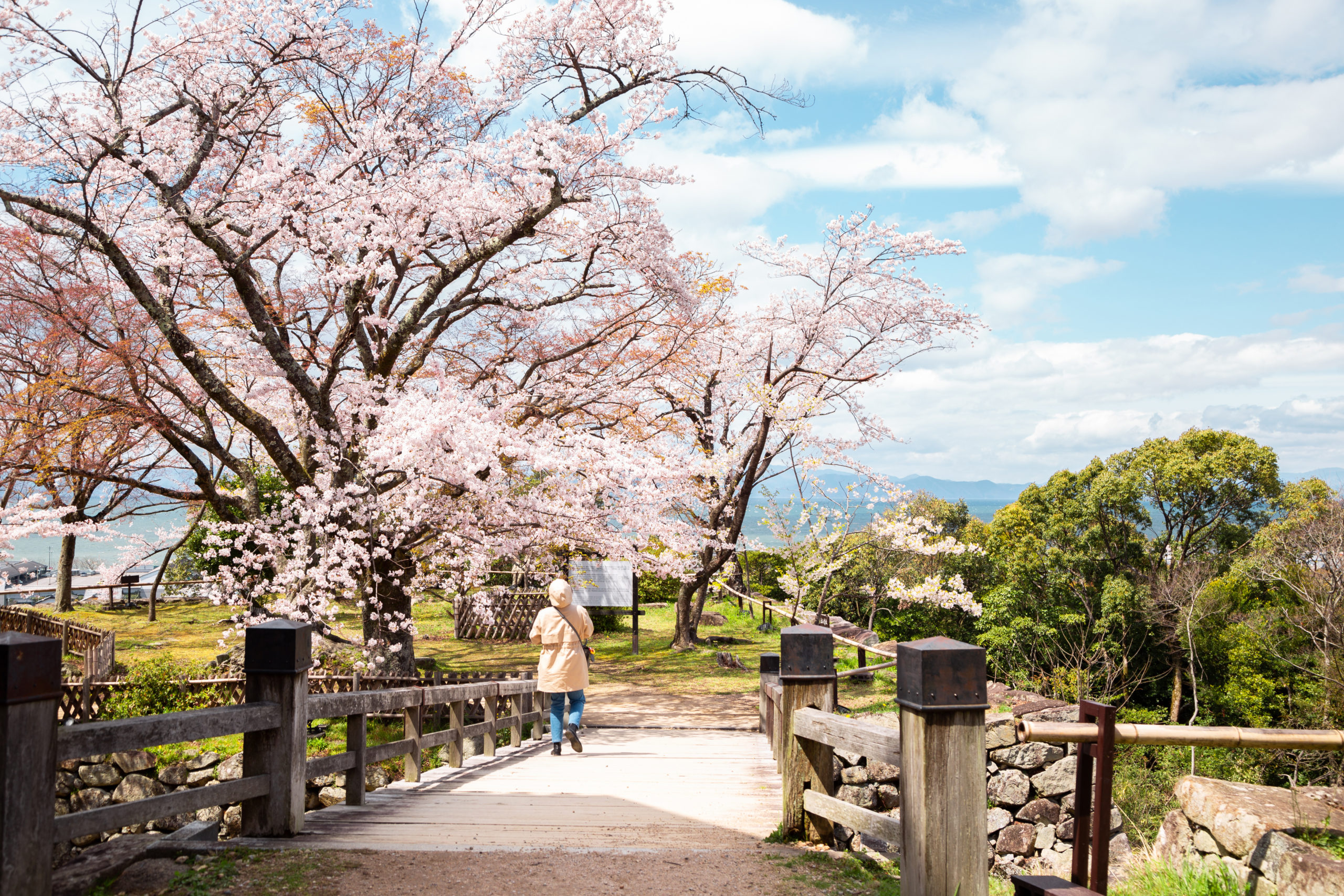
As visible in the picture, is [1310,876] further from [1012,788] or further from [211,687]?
[211,687]

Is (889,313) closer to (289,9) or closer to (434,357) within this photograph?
(434,357)

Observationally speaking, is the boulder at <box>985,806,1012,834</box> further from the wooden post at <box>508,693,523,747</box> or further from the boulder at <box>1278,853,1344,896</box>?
the boulder at <box>1278,853,1344,896</box>

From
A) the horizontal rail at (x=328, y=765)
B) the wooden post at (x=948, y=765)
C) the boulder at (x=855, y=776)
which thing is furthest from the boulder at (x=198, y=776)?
the wooden post at (x=948, y=765)

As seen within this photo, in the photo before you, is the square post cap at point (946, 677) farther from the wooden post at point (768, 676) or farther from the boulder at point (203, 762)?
the boulder at point (203, 762)

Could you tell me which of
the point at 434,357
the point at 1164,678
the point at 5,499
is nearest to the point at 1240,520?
the point at 1164,678

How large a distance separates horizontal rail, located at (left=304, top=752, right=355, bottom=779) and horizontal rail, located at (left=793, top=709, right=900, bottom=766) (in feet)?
8.08

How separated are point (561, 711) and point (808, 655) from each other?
411 cm

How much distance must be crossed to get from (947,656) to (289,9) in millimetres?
10850

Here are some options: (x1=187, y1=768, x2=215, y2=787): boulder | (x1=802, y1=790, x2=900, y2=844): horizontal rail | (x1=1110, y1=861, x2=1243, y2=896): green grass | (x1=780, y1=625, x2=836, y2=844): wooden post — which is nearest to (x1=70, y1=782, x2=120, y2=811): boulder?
(x1=187, y1=768, x2=215, y2=787): boulder

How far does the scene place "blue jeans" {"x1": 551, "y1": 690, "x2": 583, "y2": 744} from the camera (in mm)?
8039

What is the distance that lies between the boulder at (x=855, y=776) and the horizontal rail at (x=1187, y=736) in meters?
6.89

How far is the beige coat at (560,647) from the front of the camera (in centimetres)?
792

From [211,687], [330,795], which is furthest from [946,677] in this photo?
[211,687]

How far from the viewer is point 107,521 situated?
482 inches
